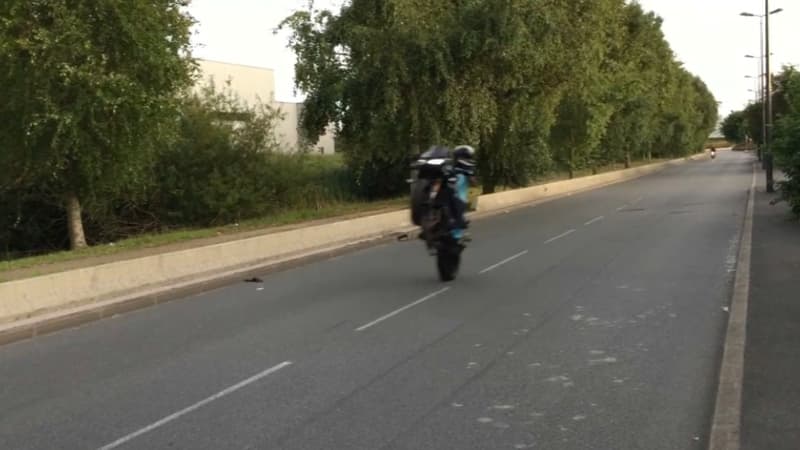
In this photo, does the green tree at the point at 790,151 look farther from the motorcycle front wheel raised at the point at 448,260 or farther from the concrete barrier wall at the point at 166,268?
the motorcycle front wheel raised at the point at 448,260

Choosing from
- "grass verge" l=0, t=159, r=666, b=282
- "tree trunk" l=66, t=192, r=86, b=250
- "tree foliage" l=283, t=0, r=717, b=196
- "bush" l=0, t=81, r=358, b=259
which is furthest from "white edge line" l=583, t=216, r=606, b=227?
"tree trunk" l=66, t=192, r=86, b=250

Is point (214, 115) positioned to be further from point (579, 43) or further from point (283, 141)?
point (579, 43)

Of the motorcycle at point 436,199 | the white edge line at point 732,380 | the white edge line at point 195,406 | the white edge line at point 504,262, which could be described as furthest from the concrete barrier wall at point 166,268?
the white edge line at point 732,380

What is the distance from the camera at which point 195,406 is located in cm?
634

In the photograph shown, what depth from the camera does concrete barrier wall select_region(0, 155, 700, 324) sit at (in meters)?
10.3

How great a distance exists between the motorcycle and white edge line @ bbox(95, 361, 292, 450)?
15.2 ft

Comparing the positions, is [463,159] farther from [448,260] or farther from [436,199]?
[448,260]

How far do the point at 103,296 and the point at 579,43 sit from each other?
2257cm

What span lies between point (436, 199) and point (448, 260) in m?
1.02

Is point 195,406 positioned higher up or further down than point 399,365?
higher up

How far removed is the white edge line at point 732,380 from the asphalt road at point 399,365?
0.15 metres

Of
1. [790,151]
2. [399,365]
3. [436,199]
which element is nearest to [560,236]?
[790,151]

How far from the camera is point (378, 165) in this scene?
127 ft

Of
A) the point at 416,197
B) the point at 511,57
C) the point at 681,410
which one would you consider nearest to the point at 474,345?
the point at 681,410
